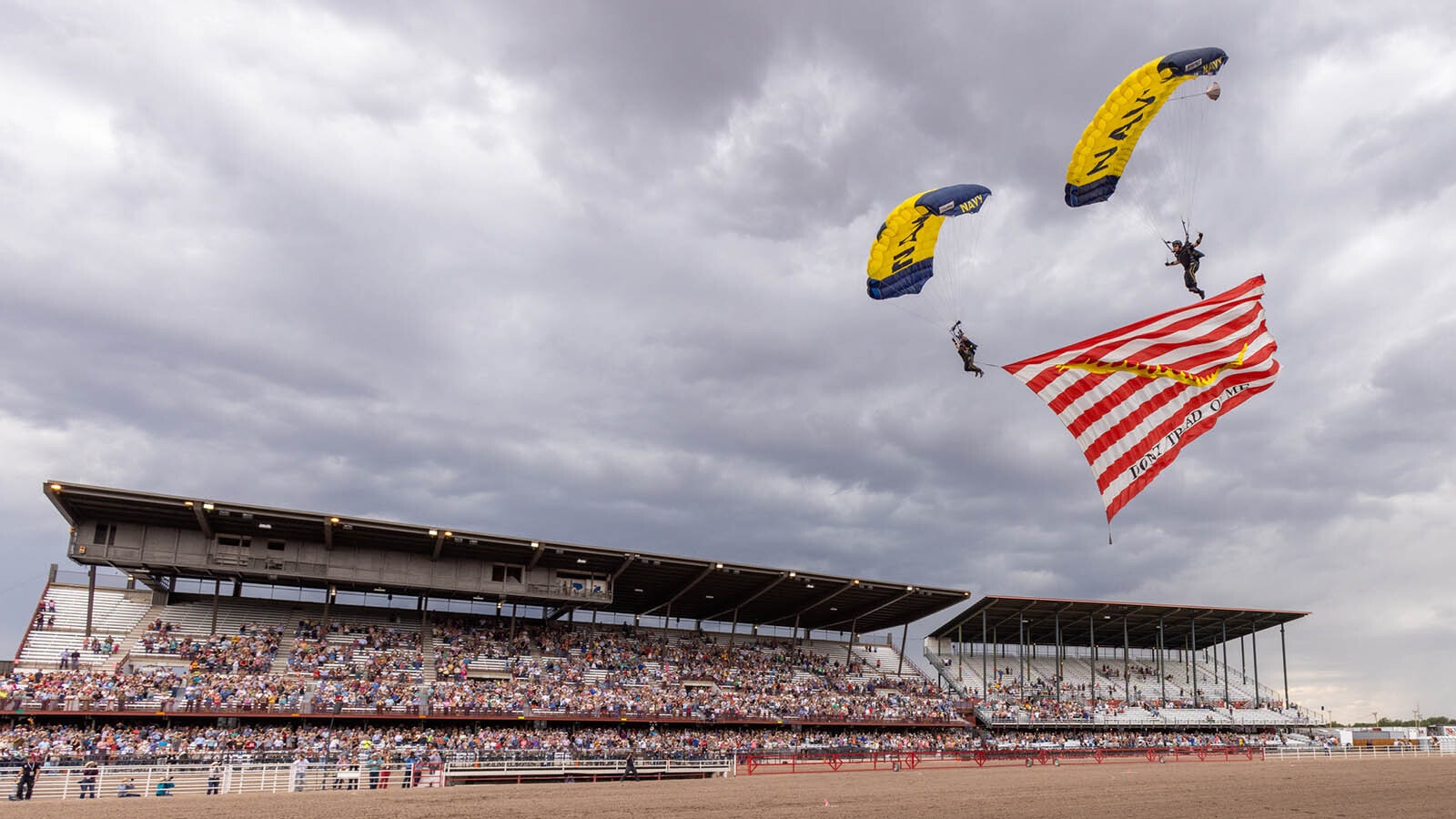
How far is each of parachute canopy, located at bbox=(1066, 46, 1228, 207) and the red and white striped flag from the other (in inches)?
158

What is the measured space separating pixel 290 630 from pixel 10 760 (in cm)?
1487

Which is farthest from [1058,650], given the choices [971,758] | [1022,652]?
[971,758]

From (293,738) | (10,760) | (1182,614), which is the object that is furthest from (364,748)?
(1182,614)

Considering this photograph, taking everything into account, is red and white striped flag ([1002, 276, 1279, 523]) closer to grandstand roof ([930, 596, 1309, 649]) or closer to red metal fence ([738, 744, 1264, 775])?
red metal fence ([738, 744, 1264, 775])

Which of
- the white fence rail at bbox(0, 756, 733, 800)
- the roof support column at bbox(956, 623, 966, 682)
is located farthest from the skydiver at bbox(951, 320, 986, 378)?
the roof support column at bbox(956, 623, 966, 682)

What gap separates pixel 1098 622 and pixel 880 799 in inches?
1893

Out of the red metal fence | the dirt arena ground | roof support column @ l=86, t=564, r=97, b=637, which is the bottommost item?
the red metal fence

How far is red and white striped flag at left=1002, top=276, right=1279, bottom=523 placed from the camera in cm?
1573

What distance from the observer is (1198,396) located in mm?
15977

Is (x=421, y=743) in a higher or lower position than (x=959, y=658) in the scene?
lower

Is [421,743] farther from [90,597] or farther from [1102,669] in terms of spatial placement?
[1102,669]

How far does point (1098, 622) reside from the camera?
6469 centimetres

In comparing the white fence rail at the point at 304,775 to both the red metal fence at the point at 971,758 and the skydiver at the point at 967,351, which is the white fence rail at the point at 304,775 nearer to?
the red metal fence at the point at 971,758

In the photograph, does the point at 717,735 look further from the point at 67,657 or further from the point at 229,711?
the point at 67,657
